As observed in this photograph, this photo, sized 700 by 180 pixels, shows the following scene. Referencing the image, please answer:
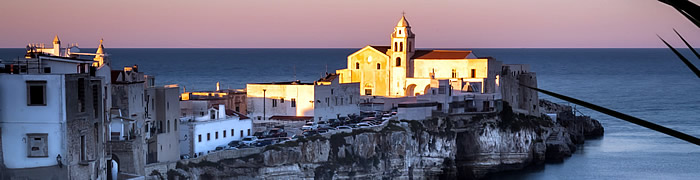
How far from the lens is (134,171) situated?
33.8 metres

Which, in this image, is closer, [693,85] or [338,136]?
[338,136]

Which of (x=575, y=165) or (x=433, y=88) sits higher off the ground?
(x=433, y=88)

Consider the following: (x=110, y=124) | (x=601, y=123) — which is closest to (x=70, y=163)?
(x=110, y=124)

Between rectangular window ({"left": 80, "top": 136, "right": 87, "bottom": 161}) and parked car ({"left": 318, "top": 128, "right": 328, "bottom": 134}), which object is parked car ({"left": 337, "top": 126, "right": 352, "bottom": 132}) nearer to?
parked car ({"left": 318, "top": 128, "right": 328, "bottom": 134})

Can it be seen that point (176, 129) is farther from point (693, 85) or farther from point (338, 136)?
point (693, 85)

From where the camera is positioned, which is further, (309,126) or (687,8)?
(309,126)

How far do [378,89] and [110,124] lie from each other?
1515 inches

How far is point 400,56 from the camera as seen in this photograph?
69.0 m

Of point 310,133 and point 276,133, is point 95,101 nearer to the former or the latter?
point 310,133

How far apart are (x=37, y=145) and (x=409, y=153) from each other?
1125 inches

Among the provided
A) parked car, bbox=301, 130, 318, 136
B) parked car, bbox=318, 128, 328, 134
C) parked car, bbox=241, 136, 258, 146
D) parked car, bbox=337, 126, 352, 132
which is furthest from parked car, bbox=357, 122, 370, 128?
parked car, bbox=241, 136, 258, 146

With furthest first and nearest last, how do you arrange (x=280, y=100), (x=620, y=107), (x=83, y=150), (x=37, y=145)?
(x=620, y=107), (x=280, y=100), (x=83, y=150), (x=37, y=145)

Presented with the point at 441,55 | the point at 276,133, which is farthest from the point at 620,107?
the point at 276,133

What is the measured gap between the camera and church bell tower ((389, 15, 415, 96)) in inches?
2697
